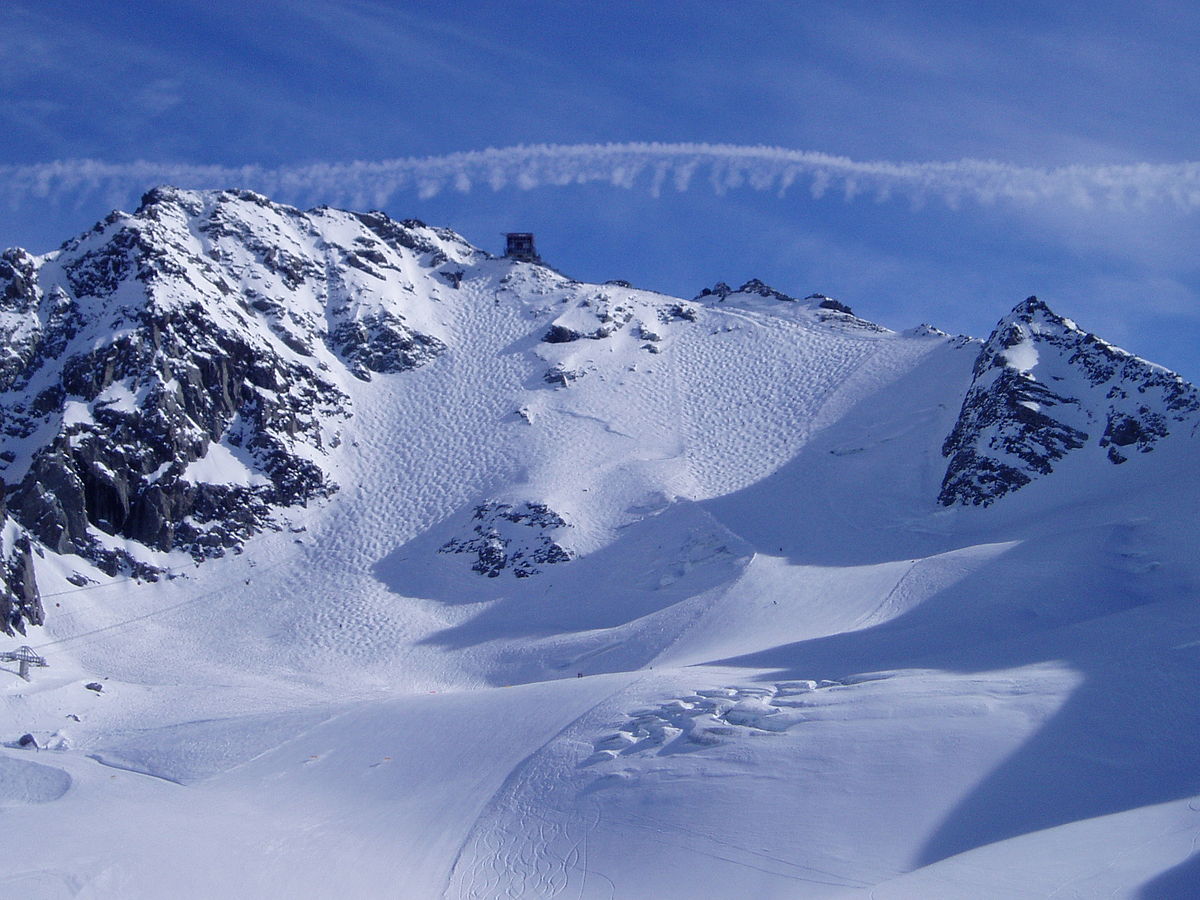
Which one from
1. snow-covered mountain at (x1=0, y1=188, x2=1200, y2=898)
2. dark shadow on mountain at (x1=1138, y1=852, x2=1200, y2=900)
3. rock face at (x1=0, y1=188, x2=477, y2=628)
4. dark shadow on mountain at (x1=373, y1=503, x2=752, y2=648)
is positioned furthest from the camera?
rock face at (x1=0, y1=188, x2=477, y2=628)

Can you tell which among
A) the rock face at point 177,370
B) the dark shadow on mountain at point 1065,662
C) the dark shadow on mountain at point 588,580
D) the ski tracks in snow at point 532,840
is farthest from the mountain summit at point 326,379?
the ski tracks in snow at point 532,840

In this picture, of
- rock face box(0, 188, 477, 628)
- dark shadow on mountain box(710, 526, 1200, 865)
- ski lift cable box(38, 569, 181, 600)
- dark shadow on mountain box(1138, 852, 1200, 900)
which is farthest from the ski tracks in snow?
ski lift cable box(38, 569, 181, 600)

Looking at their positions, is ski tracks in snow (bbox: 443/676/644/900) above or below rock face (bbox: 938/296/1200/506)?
below

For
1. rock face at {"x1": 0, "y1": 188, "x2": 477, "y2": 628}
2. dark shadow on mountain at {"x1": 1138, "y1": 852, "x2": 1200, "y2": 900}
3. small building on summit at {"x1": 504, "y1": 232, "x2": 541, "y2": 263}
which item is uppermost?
small building on summit at {"x1": 504, "y1": 232, "x2": 541, "y2": 263}

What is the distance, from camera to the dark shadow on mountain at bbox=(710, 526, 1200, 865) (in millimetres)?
17688

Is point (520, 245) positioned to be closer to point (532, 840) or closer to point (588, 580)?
point (588, 580)

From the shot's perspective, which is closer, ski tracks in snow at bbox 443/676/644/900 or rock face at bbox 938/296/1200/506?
ski tracks in snow at bbox 443/676/644/900

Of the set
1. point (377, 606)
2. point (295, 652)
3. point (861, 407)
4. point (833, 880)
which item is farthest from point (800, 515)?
point (833, 880)

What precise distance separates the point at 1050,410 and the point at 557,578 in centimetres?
2414

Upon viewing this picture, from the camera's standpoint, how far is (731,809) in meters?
19.5

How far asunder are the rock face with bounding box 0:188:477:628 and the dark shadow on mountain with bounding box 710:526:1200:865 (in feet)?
98.7

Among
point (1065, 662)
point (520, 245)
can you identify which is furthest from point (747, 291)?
point (1065, 662)

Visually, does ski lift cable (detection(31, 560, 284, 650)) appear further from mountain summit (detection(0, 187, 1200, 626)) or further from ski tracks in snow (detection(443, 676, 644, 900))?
ski tracks in snow (detection(443, 676, 644, 900))

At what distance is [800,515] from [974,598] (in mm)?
15520
